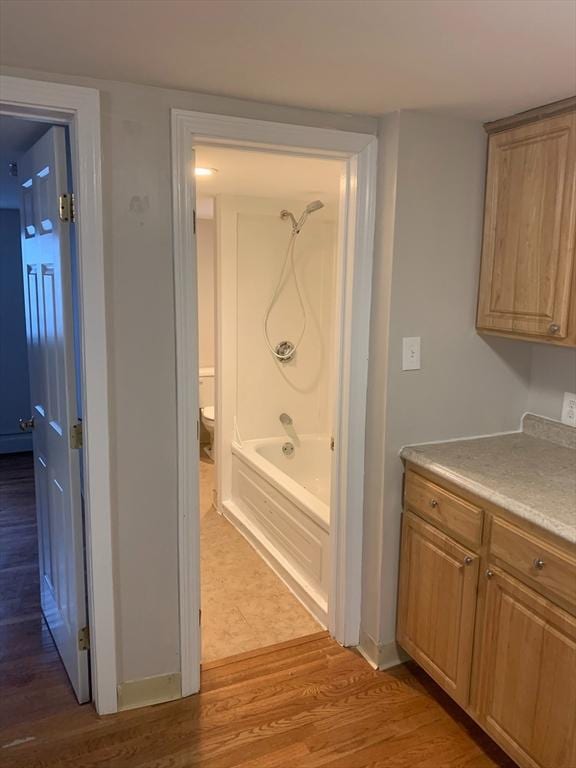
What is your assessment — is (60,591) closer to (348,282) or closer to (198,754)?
(198,754)

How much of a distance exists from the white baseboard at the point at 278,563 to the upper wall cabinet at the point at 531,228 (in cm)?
149

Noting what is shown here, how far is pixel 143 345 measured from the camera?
201cm

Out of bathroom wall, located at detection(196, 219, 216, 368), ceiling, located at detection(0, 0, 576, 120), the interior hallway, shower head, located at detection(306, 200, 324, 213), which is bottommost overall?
the interior hallway

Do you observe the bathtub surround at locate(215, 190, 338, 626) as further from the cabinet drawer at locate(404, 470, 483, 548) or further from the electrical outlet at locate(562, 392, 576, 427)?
the electrical outlet at locate(562, 392, 576, 427)

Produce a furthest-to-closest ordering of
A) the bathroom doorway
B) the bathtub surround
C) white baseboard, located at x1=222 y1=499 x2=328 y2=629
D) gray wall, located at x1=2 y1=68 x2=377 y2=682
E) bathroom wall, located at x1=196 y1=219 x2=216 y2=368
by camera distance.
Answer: bathroom wall, located at x1=196 y1=219 x2=216 y2=368
the bathtub surround
the bathroom doorway
white baseboard, located at x1=222 y1=499 x2=328 y2=629
gray wall, located at x1=2 y1=68 x2=377 y2=682

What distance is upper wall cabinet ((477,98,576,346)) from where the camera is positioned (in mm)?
1943

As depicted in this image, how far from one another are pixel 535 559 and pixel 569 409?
2.77ft

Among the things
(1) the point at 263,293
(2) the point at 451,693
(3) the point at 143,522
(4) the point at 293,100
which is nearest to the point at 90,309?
(3) the point at 143,522

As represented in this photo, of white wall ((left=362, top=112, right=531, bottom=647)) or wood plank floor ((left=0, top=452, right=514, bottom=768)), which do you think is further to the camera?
white wall ((left=362, top=112, right=531, bottom=647))

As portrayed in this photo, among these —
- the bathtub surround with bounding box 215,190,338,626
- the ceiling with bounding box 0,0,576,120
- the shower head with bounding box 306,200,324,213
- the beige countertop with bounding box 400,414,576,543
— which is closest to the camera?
the ceiling with bounding box 0,0,576,120

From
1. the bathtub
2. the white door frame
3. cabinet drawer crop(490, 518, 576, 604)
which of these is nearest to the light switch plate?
cabinet drawer crop(490, 518, 576, 604)

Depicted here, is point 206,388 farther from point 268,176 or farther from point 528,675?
point 528,675

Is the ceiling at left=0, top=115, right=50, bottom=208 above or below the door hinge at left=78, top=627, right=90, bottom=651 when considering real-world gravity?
above

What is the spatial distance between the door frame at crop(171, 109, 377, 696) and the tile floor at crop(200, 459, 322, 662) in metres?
0.27
